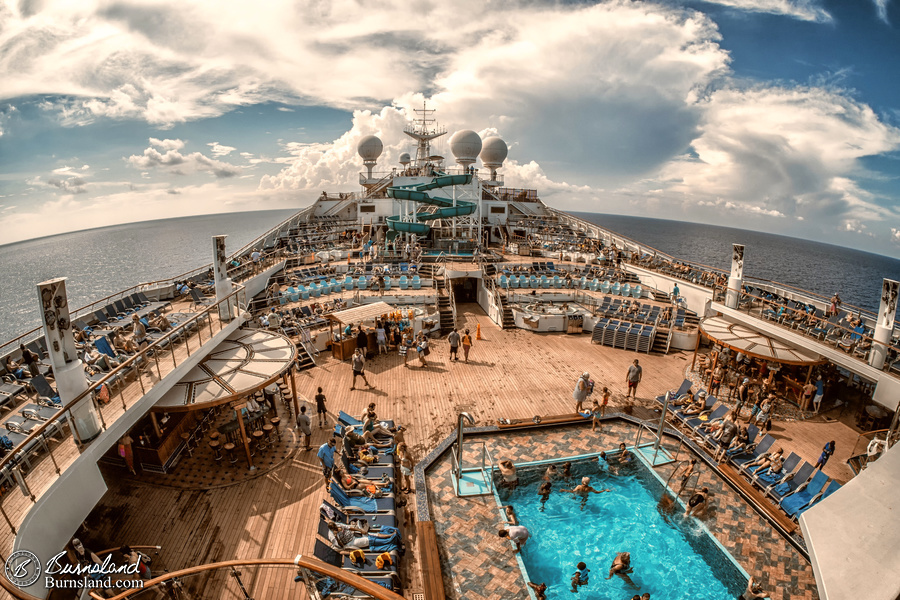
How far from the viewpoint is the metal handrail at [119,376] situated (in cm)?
519

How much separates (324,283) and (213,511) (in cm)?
1401

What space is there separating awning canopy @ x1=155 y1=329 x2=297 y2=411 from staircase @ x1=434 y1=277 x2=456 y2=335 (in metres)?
8.43

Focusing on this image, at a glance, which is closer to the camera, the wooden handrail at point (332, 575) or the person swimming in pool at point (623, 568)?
the wooden handrail at point (332, 575)

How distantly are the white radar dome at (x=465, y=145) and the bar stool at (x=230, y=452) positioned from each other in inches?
1318

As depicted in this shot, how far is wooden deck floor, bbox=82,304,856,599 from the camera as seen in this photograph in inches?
267

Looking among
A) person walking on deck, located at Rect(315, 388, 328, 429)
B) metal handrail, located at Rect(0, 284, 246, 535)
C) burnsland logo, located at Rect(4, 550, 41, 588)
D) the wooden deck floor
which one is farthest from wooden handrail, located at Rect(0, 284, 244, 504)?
person walking on deck, located at Rect(315, 388, 328, 429)

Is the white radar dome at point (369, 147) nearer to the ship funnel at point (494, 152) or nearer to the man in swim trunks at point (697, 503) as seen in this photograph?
the ship funnel at point (494, 152)

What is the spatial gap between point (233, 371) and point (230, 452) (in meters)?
1.82

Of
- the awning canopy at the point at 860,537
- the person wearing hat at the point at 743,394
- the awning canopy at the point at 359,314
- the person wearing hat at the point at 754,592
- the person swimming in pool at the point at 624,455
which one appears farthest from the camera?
the awning canopy at the point at 359,314

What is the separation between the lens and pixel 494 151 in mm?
40281

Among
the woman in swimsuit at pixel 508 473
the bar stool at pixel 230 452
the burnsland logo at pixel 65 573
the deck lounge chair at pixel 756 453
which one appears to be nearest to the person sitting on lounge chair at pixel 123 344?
the bar stool at pixel 230 452

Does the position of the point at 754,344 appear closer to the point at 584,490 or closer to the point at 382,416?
the point at 584,490

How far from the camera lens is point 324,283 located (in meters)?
20.5

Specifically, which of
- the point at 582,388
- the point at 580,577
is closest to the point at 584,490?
the point at 580,577
